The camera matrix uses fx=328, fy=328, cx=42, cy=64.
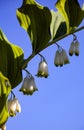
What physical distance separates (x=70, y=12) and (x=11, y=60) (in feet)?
2.25

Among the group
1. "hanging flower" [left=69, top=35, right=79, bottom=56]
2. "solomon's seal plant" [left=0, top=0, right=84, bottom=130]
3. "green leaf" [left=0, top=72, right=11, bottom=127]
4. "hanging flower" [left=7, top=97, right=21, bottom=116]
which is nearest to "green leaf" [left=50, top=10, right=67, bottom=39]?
"solomon's seal plant" [left=0, top=0, right=84, bottom=130]

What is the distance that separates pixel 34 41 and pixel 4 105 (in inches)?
28.0

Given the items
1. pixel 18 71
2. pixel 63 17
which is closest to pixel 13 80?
pixel 18 71

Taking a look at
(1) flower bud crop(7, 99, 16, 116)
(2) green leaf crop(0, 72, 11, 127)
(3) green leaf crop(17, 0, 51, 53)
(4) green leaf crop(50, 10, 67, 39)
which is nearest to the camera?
(2) green leaf crop(0, 72, 11, 127)

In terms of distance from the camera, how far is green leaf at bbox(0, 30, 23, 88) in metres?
2.49

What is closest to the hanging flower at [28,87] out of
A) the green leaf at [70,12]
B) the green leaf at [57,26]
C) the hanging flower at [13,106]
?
the hanging flower at [13,106]

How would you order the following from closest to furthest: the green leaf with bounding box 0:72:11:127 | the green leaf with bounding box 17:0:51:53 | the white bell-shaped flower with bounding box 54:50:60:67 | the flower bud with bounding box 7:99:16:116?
the green leaf with bounding box 0:72:11:127 → the flower bud with bounding box 7:99:16:116 → the green leaf with bounding box 17:0:51:53 → the white bell-shaped flower with bounding box 54:50:60:67

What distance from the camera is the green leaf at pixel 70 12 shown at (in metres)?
2.76

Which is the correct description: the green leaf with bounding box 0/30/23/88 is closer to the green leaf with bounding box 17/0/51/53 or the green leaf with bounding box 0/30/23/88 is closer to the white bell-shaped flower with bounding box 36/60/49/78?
the green leaf with bounding box 17/0/51/53

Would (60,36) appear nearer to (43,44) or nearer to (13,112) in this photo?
(43,44)

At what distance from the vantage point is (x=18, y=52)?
2553 mm

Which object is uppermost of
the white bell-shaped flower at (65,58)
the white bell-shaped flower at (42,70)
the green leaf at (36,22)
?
the green leaf at (36,22)

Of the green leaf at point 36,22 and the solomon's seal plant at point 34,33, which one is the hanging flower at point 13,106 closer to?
the solomon's seal plant at point 34,33

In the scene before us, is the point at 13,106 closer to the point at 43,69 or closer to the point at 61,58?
the point at 43,69
